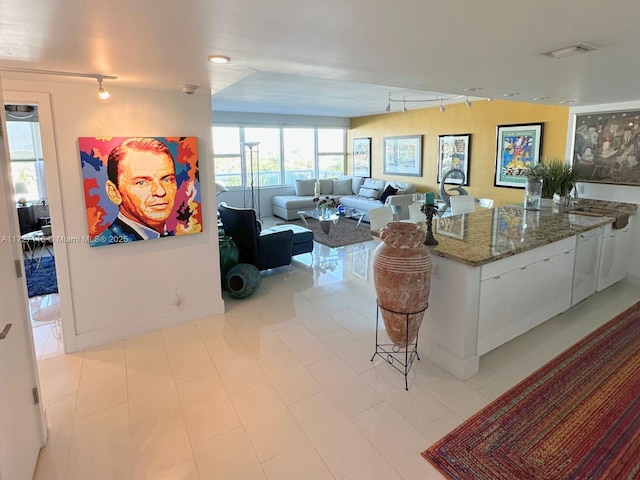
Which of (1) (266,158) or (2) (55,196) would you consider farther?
(1) (266,158)

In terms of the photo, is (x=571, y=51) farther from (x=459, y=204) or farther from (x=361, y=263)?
(x=361, y=263)

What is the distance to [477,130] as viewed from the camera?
22.1 feet

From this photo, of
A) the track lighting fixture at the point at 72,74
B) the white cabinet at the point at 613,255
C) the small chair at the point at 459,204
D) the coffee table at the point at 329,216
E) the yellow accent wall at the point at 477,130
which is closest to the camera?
the track lighting fixture at the point at 72,74

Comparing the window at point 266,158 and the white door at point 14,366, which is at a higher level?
the window at point 266,158

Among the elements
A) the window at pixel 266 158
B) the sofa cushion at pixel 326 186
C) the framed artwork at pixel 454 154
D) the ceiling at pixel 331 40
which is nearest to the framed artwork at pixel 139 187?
the ceiling at pixel 331 40

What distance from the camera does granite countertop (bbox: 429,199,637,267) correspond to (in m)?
2.80

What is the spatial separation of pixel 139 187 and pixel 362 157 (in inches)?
290

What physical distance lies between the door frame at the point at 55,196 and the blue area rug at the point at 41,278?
1465mm

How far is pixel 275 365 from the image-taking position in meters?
3.00

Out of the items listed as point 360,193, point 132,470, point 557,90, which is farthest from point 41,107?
point 360,193

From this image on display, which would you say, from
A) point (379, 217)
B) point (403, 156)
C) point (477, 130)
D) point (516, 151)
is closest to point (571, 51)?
point (379, 217)

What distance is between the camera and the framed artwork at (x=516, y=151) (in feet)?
19.2

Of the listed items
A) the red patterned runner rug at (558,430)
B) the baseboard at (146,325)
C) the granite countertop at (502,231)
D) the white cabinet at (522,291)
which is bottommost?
the red patterned runner rug at (558,430)

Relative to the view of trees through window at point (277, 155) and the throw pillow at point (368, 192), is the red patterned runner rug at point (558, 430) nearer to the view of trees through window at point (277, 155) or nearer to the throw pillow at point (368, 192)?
the throw pillow at point (368, 192)
